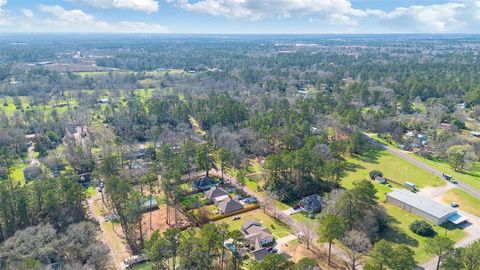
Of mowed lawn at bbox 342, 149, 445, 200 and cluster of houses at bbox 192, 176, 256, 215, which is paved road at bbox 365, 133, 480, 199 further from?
cluster of houses at bbox 192, 176, 256, 215

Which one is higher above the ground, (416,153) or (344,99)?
(344,99)

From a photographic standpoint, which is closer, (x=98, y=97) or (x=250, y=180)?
(x=250, y=180)

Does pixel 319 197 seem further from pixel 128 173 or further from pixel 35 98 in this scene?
pixel 35 98

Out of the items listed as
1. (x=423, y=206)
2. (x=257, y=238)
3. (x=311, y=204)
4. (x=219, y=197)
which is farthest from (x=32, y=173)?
(x=423, y=206)

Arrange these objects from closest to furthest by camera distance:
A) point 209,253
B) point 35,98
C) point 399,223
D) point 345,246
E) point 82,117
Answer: point 209,253 < point 345,246 < point 399,223 < point 82,117 < point 35,98

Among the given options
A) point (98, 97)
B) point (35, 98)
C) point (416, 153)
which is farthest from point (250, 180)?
point (35, 98)

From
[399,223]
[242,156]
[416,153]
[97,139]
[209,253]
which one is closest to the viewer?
[209,253]

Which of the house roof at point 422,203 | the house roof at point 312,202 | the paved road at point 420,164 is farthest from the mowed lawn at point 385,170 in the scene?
the house roof at point 312,202
